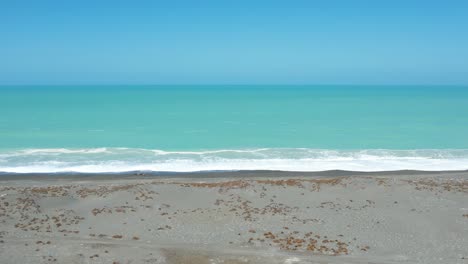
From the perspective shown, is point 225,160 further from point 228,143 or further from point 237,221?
point 237,221

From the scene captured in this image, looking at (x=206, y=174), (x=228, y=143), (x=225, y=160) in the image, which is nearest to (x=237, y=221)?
(x=206, y=174)

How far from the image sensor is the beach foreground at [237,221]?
12227mm

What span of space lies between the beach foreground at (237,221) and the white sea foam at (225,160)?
13.7 ft

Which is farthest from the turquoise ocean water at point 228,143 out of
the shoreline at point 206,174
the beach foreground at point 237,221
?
the beach foreground at point 237,221

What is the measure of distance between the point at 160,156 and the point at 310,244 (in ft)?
55.1

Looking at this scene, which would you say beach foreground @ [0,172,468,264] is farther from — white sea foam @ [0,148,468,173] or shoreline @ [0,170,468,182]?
white sea foam @ [0,148,468,173]

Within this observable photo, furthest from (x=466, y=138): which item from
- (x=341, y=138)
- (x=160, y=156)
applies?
(x=160, y=156)

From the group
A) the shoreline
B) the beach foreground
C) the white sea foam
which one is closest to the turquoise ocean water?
the white sea foam

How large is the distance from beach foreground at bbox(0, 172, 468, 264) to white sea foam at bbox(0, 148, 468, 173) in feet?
13.7

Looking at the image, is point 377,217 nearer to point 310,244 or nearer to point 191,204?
point 310,244

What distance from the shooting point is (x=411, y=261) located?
39.2 ft

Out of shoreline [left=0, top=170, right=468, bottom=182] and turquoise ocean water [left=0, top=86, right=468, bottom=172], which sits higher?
turquoise ocean water [left=0, top=86, right=468, bottom=172]

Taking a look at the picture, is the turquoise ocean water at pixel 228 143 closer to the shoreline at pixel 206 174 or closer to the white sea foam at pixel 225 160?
the white sea foam at pixel 225 160

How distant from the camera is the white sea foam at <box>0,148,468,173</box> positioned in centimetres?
2484
